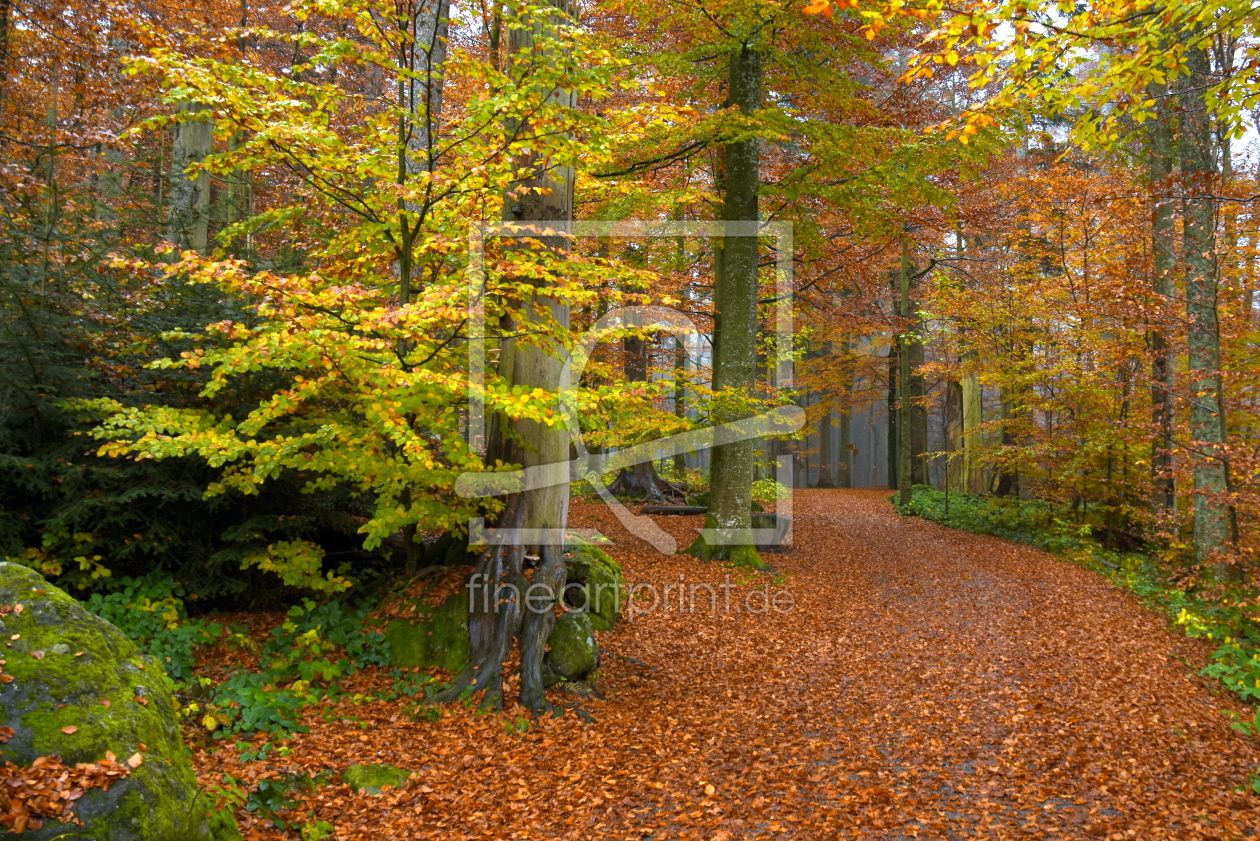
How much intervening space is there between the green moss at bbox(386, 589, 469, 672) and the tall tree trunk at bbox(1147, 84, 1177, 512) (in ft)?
28.1

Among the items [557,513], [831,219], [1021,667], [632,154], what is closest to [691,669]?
[557,513]

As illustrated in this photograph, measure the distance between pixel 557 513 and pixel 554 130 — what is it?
3249mm

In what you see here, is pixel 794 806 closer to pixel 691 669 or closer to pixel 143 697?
pixel 691 669

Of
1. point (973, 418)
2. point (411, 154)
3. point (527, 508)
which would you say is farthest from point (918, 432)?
point (411, 154)

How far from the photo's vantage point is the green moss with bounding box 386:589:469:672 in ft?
20.3

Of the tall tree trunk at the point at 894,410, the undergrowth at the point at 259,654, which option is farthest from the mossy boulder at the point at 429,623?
the tall tree trunk at the point at 894,410

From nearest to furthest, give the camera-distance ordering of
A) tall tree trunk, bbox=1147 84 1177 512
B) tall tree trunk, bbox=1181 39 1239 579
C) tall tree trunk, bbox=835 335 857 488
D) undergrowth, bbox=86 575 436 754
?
undergrowth, bbox=86 575 436 754
tall tree trunk, bbox=1181 39 1239 579
tall tree trunk, bbox=1147 84 1177 512
tall tree trunk, bbox=835 335 857 488

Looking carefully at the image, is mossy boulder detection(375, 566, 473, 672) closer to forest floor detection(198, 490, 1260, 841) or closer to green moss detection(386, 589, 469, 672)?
green moss detection(386, 589, 469, 672)

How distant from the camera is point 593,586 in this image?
7031 mm

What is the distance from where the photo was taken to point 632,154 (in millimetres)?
9758

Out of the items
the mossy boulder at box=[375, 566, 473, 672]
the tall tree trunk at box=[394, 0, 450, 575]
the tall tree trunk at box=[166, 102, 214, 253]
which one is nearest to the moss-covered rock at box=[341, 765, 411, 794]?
the mossy boulder at box=[375, 566, 473, 672]

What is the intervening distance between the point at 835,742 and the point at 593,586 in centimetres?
264

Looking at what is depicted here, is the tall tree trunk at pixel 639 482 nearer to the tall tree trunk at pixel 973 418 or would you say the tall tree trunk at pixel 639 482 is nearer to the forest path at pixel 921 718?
the forest path at pixel 921 718

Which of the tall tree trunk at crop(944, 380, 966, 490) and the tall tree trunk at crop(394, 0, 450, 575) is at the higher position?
the tall tree trunk at crop(394, 0, 450, 575)
